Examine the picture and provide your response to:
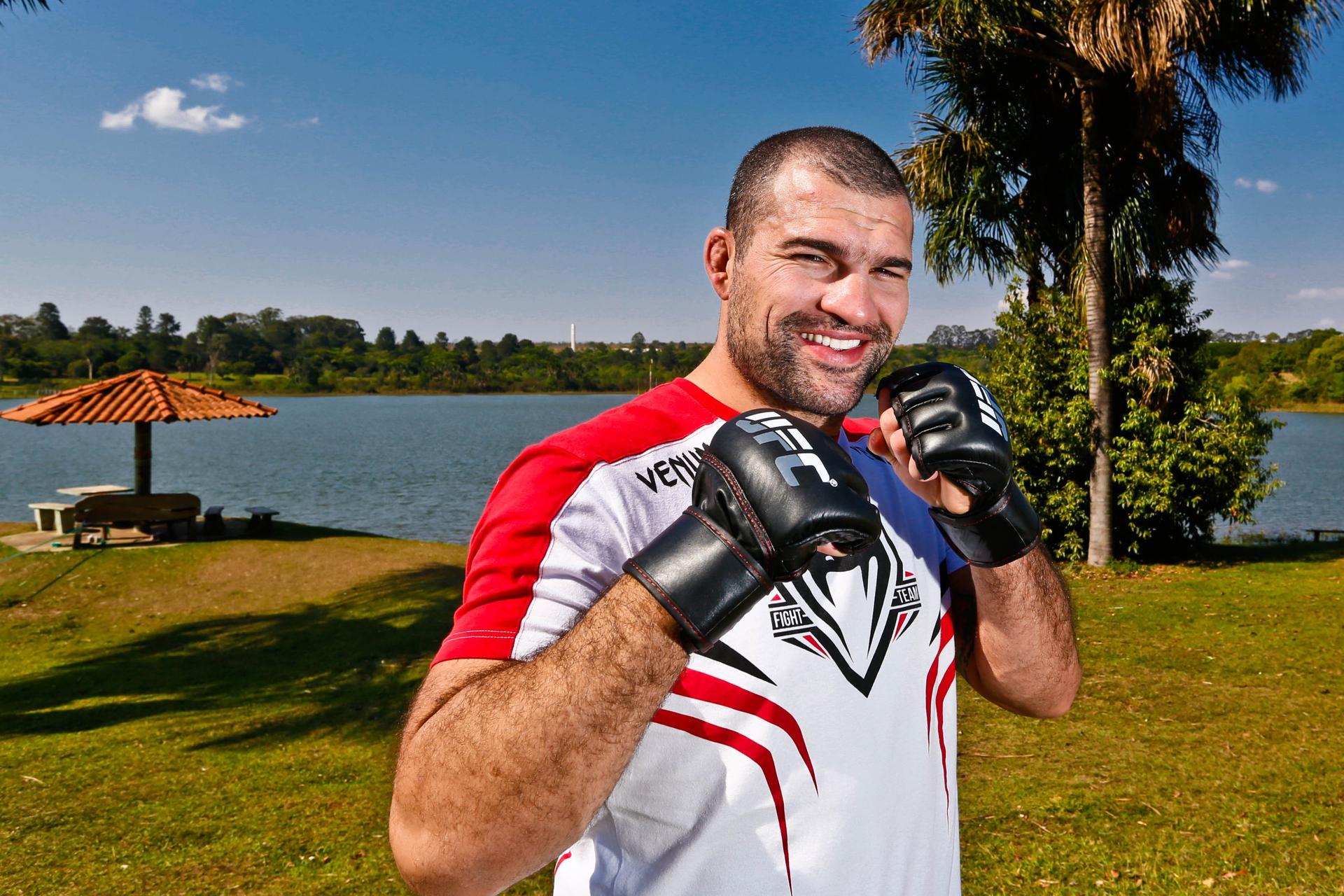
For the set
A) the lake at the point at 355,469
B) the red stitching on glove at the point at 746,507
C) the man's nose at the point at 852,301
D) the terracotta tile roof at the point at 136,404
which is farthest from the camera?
the lake at the point at 355,469

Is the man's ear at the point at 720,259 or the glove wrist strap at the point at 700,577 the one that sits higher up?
the man's ear at the point at 720,259

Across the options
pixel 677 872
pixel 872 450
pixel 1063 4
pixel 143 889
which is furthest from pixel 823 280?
pixel 1063 4

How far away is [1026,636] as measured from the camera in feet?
6.47

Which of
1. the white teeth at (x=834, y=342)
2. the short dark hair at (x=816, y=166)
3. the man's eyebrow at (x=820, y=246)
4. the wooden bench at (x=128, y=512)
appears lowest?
the wooden bench at (x=128, y=512)

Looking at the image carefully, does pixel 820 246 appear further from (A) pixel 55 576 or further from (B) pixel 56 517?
(B) pixel 56 517

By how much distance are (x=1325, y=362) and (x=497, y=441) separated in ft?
270

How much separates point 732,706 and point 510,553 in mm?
488

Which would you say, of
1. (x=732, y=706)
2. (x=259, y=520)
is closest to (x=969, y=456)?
(x=732, y=706)

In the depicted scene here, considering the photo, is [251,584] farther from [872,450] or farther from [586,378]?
[586,378]

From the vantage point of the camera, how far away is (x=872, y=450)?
2.02 metres

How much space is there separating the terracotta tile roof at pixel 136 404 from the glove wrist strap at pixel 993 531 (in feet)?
47.6

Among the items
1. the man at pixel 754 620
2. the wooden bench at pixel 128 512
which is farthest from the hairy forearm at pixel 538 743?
the wooden bench at pixel 128 512

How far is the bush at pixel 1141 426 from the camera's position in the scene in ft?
41.1

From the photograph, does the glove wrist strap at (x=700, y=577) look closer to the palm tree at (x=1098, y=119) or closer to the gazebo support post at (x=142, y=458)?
the palm tree at (x=1098, y=119)
